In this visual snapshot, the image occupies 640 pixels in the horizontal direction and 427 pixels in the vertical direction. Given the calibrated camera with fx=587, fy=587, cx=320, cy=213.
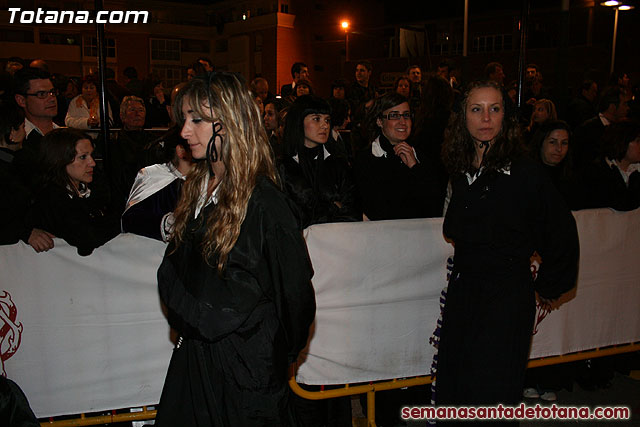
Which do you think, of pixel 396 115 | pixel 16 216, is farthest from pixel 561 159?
pixel 16 216

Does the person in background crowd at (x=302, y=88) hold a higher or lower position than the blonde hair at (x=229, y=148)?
higher

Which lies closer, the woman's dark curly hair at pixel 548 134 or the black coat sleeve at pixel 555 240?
the black coat sleeve at pixel 555 240

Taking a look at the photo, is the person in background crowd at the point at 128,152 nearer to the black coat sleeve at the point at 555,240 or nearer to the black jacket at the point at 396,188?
the black jacket at the point at 396,188

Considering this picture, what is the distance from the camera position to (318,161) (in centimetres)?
470

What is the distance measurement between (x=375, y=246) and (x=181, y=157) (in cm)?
150

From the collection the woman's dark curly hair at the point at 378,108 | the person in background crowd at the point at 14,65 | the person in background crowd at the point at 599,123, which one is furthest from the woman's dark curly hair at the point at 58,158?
the person in background crowd at the point at 14,65

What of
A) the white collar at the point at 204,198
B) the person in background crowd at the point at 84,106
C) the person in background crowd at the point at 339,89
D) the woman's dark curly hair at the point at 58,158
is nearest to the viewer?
the white collar at the point at 204,198

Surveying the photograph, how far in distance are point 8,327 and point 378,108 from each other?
10.4 feet

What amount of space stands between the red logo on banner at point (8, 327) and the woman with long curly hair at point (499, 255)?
2.74m

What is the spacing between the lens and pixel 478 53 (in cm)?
2778

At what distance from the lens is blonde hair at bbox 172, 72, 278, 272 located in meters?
2.38

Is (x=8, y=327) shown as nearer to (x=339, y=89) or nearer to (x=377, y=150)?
(x=377, y=150)

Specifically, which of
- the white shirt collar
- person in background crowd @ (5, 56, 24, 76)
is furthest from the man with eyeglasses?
the white shirt collar

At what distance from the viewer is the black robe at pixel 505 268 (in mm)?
3342
